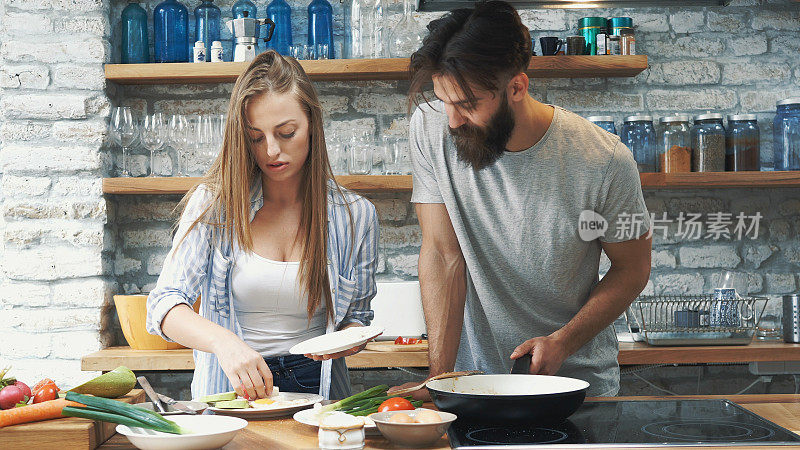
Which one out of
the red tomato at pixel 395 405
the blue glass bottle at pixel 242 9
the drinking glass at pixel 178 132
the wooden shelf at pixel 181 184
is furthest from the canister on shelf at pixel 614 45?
the red tomato at pixel 395 405

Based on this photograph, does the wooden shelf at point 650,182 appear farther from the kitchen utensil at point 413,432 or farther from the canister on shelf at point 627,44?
the kitchen utensil at point 413,432

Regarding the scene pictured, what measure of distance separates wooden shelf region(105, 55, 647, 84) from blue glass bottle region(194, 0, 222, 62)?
0.19 metres

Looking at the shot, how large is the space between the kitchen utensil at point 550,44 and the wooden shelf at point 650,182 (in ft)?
2.22

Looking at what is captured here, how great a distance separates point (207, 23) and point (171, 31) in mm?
167

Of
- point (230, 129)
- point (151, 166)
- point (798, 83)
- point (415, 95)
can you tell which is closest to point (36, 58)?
point (151, 166)

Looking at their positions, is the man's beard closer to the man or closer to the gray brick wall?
the man

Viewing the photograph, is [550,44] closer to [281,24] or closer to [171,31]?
[281,24]

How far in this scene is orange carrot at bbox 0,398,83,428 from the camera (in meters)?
1.35

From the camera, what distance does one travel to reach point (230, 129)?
1911 mm

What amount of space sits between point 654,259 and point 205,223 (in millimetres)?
2506

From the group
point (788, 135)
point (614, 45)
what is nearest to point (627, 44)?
point (614, 45)

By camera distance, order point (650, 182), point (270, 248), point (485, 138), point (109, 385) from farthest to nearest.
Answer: point (650, 182)
point (270, 248)
point (485, 138)
point (109, 385)

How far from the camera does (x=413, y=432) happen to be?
4.31 feet

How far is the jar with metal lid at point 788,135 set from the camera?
3535 millimetres
